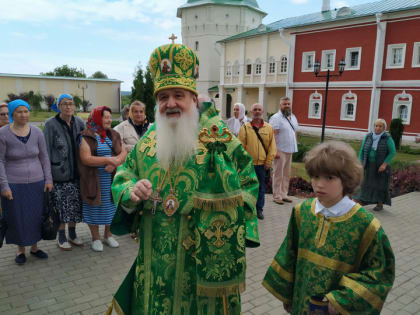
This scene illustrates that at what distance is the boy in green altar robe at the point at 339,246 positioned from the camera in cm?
191

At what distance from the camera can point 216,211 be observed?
186 cm

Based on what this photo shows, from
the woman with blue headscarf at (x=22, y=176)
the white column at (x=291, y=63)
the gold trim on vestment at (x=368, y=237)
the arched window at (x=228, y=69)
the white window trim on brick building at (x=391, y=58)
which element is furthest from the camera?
the arched window at (x=228, y=69)

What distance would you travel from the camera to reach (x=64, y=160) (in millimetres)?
4875

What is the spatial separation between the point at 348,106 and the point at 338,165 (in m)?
26.2

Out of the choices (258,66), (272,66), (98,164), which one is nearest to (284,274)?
(98,164)

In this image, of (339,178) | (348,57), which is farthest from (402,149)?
(339,178)

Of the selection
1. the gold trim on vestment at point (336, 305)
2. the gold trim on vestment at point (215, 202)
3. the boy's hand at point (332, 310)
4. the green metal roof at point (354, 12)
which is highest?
the green metal roof at point (354, 12)

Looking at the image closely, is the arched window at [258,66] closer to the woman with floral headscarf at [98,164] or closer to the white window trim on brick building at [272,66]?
the white window trim on brick building at [272,66]

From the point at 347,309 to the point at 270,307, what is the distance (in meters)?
1.97

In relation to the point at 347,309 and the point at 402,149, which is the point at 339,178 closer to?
the point at 347,309

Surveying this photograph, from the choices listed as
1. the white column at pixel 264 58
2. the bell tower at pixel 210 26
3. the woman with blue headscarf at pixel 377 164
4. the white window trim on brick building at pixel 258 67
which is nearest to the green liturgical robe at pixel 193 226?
the woman with blue headscarf at pixel 377 164

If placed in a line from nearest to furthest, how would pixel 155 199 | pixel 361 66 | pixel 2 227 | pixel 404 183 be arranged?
pixel 155 199
pixel 2 227
pixel 404 183
pixel 361 66

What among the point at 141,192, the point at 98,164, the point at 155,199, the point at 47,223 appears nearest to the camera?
the point at 141,192

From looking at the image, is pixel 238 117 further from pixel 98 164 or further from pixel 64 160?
pixel 64 160
